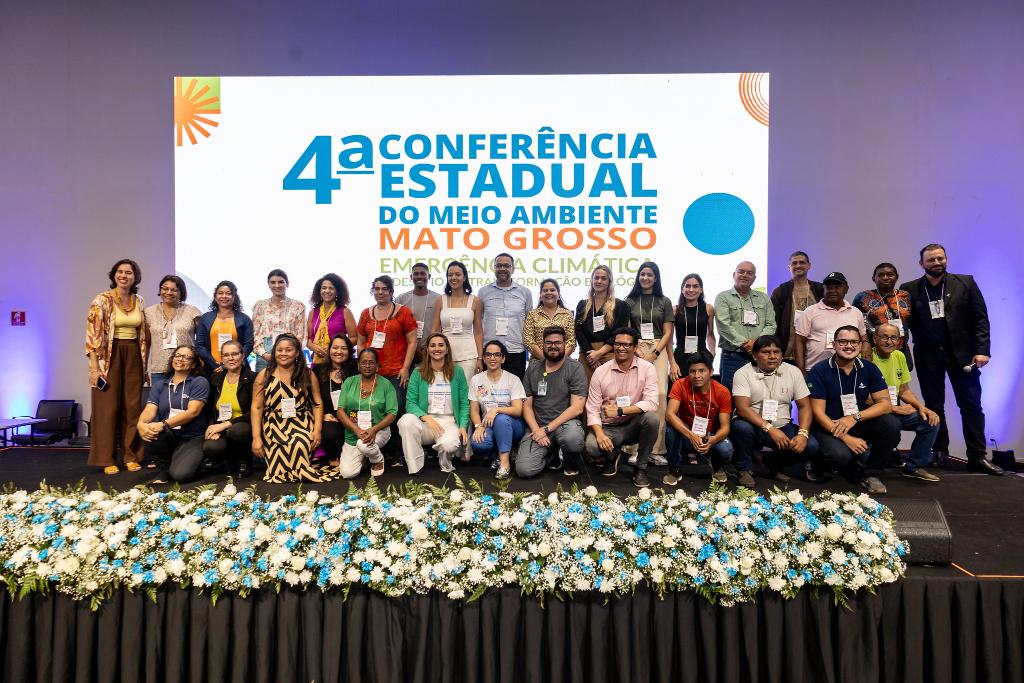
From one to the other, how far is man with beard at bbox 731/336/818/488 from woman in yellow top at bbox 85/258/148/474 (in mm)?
3973

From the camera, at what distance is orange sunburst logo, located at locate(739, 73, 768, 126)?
441 centimetres

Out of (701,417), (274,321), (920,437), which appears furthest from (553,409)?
(920,437)

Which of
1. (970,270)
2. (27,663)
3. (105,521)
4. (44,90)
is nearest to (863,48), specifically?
(970,270)

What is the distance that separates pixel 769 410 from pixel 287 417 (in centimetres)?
294

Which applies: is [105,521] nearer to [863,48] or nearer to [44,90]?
[44,90]

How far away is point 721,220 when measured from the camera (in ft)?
14.4

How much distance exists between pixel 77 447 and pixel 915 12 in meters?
8.37

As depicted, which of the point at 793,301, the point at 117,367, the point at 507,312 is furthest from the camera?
the point at 793,301

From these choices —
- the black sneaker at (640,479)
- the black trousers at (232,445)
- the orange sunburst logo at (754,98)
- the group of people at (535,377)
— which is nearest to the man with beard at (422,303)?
the group of people at (535,377)

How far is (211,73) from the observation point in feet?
15.9

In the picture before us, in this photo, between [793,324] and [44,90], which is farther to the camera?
[44,90]

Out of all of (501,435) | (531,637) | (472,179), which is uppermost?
(472,179)

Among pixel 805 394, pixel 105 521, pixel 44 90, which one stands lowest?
pixel 105 521

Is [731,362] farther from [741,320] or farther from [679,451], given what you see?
[679,451]
